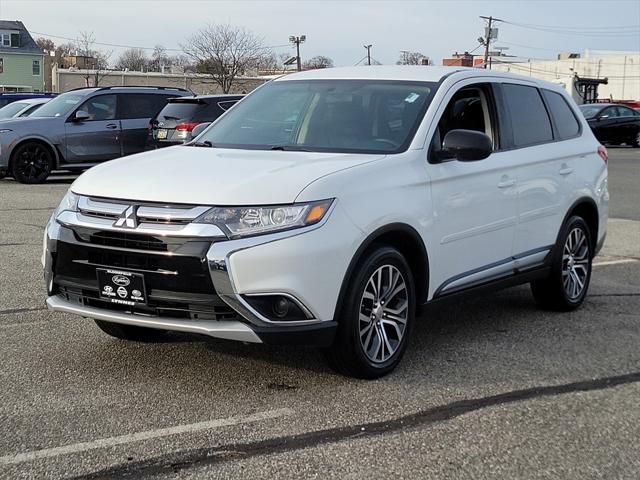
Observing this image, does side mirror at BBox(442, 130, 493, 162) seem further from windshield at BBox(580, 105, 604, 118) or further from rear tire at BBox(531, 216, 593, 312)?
windshield at BBox(580, 105, 604, 118)

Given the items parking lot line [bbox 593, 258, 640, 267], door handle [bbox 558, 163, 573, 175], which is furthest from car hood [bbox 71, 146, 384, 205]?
parking lot line [bbox 593, 258, 640, 267]

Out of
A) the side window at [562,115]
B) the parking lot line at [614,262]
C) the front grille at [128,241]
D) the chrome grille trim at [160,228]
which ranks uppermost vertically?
the side window at [562,115]

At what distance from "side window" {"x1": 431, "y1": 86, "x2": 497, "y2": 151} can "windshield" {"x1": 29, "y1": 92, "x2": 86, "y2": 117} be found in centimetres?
1176

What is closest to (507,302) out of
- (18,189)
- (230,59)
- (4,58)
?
(18,189)

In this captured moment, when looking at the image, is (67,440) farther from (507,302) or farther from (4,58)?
(4,58)

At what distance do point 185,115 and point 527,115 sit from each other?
915cm

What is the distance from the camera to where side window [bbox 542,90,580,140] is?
269 inches

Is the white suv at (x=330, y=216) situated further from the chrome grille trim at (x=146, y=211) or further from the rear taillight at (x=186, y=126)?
the rear taillight at (x=186, y=126)

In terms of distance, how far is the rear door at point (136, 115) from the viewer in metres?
16.6

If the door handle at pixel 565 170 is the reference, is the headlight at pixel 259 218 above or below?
below

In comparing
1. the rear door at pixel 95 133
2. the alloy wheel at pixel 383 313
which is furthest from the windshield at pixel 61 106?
the alloy wheel at pixel 383 313

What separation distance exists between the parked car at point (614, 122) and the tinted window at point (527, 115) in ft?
84.2

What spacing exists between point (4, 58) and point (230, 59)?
90.6ft

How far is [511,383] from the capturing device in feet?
16.0
